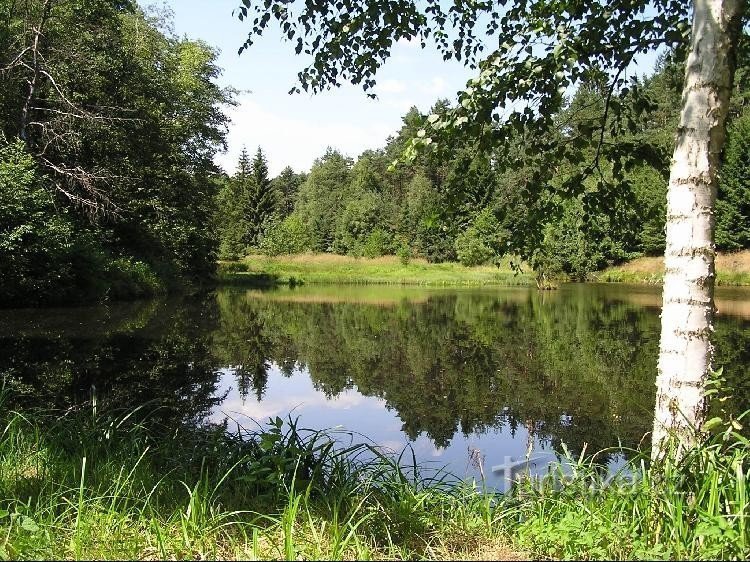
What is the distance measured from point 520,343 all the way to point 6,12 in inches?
634

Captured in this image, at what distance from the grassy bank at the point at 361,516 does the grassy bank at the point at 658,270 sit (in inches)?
1323

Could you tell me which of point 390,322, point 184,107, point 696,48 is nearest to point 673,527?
point 696,48

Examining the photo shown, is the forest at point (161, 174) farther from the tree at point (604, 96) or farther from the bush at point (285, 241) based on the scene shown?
the bush at point (285, 241)

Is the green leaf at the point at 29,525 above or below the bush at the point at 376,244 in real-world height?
below

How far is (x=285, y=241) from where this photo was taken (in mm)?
49812

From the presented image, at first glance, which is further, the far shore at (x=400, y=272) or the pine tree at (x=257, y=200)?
the pine tree at (x=257, y=200)

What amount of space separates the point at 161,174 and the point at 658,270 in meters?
35.2

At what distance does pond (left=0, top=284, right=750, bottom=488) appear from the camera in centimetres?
665

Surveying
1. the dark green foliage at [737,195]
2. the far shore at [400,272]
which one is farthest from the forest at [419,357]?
the dark green foliage at [737,195]

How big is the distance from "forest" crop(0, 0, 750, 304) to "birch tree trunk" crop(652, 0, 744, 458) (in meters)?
0.80

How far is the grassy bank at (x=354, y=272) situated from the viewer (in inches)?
1607

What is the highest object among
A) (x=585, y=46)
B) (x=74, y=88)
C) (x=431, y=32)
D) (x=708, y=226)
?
(x=74, y=88)

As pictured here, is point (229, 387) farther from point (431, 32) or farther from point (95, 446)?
point (431, 32)

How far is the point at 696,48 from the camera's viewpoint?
2.73 m
